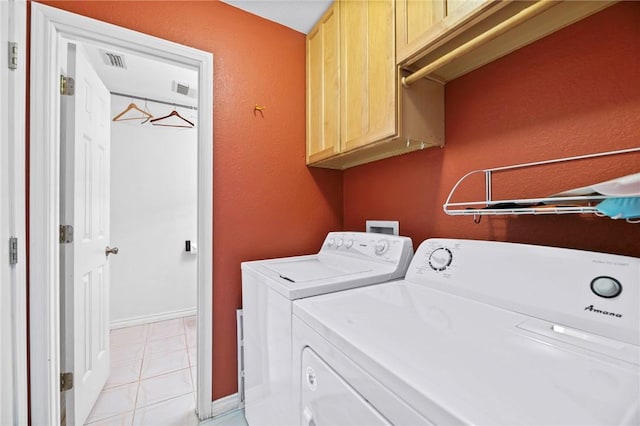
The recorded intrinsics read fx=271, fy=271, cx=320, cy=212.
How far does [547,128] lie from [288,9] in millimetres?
1558

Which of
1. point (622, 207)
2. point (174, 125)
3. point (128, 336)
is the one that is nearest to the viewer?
point (622, 207)

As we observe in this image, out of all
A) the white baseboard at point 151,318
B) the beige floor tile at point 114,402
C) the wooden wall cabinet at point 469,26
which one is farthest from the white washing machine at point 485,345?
the white baseboard at point 151,318

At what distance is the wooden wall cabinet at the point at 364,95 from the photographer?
47.6 inches

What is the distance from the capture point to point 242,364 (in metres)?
1.62

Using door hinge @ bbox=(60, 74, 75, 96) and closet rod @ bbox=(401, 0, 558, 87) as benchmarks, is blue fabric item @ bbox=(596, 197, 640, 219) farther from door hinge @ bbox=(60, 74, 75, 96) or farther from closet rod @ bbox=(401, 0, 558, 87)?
door hinge @ bbox=(60, 74, 75, 96)

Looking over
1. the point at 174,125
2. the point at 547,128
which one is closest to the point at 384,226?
the point at 547,128

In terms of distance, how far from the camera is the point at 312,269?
133 centimetres

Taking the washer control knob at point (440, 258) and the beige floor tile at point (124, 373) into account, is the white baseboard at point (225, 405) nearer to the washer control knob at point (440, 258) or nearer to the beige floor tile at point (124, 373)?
the beige floor tile at point (124, 373)
